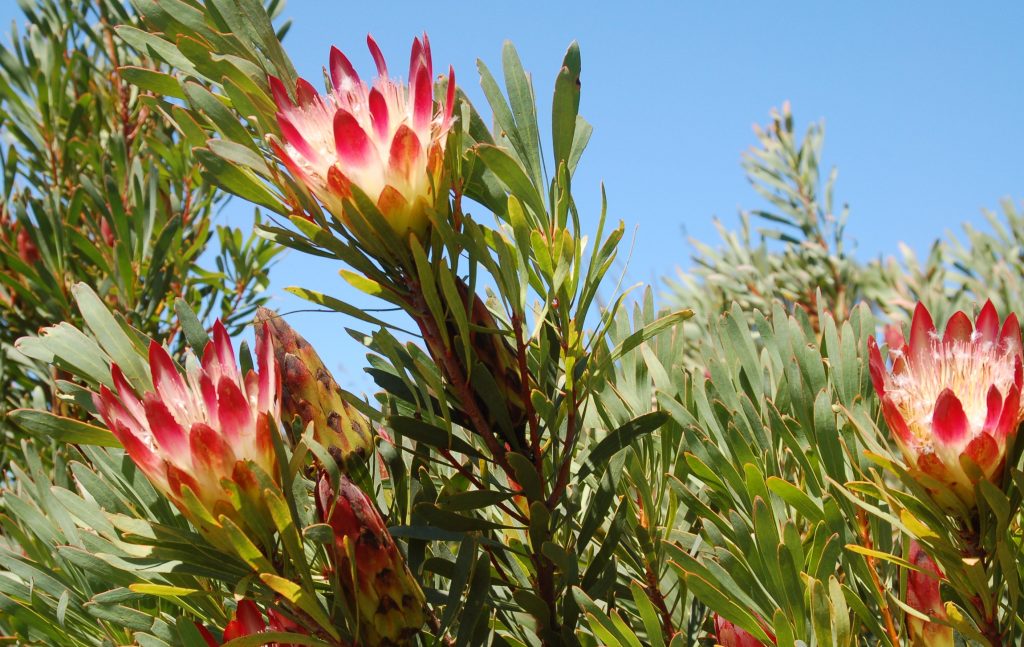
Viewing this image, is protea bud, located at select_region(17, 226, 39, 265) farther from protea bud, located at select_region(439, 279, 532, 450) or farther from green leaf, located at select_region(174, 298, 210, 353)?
protea bud, located at select_region(439, 279, 532, 450)

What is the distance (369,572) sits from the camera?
19.7 inches

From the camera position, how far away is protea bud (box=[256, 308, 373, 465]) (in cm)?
56

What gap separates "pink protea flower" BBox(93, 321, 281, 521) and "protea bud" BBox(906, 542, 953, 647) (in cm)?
39

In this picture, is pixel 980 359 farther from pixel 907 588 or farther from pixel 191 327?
pixel 191 327

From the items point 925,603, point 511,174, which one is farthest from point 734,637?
point 511,174

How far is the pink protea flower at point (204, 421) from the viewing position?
47 centimetres

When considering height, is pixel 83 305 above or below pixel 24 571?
above

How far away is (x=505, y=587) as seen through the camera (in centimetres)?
65

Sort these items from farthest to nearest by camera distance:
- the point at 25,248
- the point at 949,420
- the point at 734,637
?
the point at 25,248 < the point at 734,637 < the point at 949,420

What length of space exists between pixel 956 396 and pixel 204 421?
0.44 metres

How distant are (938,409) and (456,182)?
30cm

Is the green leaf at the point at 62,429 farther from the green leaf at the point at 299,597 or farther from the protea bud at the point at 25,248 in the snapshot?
the protea bud at the point at 25,248

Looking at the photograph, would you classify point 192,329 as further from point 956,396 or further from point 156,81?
point 956,396

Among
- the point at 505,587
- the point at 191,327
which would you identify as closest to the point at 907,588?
the point at 505,587
